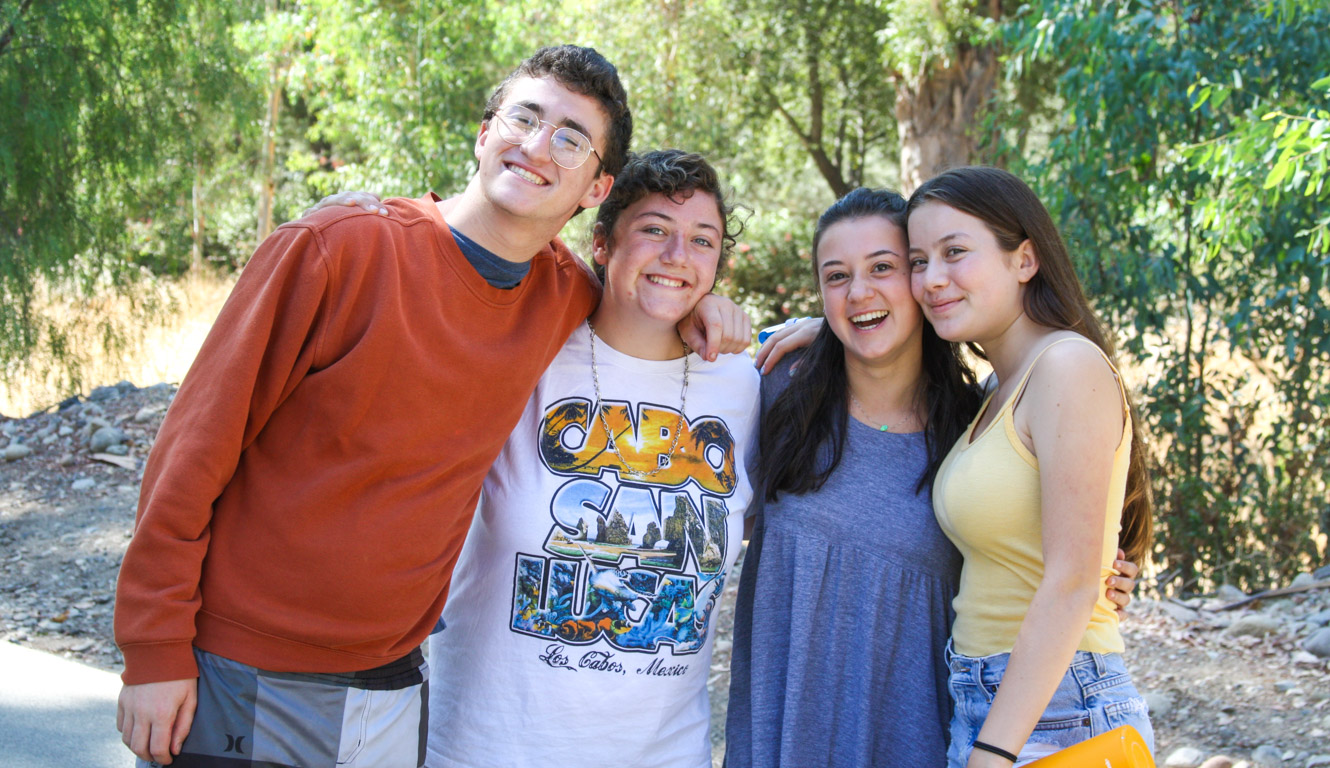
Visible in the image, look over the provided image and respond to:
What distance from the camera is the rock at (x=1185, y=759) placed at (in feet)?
11.8

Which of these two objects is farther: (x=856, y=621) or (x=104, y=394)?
(x=104, y=394)

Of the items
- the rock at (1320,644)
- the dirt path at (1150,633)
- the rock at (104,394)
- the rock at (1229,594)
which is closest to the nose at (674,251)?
the dirt path at (1150,633)

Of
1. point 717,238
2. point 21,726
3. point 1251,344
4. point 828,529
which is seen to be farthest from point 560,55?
point 1251,344

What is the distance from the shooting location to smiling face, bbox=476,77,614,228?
2137 millimetres

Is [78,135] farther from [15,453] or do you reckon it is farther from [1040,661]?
[1040,661]

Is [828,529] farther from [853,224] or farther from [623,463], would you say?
[853,224]

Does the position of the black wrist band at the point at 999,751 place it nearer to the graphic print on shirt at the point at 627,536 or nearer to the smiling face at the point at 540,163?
the graphic print on shirt at the point at 627,536

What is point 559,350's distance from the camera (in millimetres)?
2412

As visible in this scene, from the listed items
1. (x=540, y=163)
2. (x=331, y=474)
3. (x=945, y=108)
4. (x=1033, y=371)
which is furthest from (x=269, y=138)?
(x=1033, y=371)

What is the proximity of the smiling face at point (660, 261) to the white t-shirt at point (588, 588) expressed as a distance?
0.14 meters

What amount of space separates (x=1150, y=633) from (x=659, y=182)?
3.76 metres

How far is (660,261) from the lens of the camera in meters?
2.41

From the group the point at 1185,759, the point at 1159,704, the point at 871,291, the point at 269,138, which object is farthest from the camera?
the point at 269,138

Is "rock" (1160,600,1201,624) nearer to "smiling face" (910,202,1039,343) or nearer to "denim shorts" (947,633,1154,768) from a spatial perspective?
"denim shorts" (947,633,1154,768)
